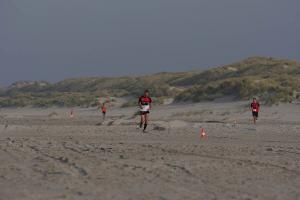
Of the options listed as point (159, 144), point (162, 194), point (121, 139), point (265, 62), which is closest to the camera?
point (162, 194)

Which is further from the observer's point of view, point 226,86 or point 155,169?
point 226,86

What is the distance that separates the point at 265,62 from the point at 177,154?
58029mm

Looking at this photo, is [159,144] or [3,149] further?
[159,144]

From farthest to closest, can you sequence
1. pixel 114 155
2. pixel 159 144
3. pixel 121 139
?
pixel 121 139 → pixel 159 144 → pixel 114 155

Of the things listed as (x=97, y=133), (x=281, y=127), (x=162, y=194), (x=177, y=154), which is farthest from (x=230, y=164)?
(x=281, y=127)

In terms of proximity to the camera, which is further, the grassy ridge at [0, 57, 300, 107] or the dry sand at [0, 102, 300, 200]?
the grassy ridge at [0, 57, 300, 107]

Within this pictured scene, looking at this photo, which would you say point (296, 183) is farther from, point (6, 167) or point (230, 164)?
point (6, 167)

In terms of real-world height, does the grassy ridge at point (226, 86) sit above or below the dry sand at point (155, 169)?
above

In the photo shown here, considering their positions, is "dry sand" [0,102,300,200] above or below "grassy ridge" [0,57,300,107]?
below

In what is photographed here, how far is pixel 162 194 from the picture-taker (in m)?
8.64

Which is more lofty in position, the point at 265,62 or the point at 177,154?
the point at 265,62

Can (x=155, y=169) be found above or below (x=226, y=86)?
below

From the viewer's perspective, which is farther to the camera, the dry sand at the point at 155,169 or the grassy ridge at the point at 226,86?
the grassy ridge at the point at 226,86

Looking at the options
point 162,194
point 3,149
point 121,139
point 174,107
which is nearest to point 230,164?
point 162,194
